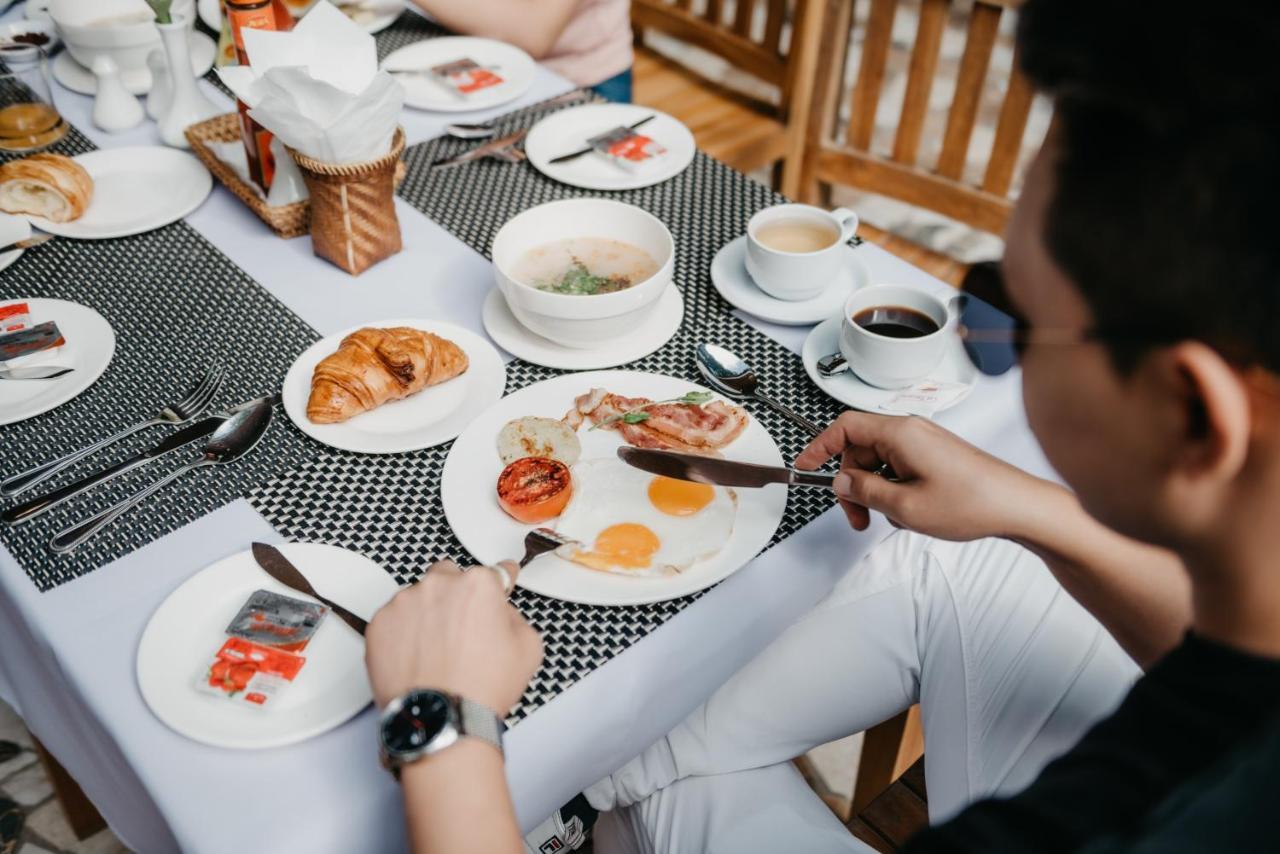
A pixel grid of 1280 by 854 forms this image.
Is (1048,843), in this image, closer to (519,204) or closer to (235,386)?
(235,386)

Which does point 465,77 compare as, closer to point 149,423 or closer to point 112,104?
point 112,104

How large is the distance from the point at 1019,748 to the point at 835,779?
2.86 feet

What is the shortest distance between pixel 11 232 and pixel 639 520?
103 cm

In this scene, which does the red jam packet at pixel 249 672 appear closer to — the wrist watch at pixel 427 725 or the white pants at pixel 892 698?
the wrist watch at pixel 427 725

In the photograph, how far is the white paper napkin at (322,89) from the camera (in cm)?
122

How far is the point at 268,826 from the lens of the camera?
0.78m

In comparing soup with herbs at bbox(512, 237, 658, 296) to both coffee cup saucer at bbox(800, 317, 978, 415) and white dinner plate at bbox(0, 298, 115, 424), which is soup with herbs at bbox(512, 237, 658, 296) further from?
white dinner plate at bbox(0, 298, 115, 424)

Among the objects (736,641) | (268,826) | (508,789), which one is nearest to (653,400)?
(736,641)

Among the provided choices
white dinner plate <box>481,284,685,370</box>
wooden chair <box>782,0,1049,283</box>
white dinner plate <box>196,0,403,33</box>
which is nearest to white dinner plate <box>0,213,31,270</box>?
white dinner plate <box>481,284,685,370</box>

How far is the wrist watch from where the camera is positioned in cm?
78

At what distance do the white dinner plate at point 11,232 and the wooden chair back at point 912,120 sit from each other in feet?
5.21

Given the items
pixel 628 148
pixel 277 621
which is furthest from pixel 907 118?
pixel 277 621

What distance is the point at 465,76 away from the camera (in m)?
1.82

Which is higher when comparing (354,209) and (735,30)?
(354,209)
